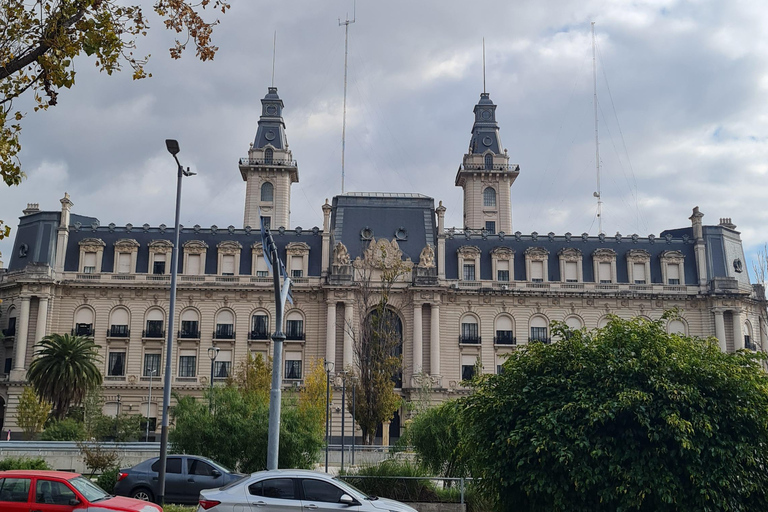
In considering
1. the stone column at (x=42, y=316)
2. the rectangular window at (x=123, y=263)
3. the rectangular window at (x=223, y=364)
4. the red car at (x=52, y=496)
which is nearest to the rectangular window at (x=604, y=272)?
the rectangular window at (x=223, y=364)

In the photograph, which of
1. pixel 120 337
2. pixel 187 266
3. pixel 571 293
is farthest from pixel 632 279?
pixel 120 337

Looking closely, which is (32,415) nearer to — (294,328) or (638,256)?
(294,328)

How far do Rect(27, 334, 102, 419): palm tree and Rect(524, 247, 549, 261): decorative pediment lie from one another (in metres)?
36.2

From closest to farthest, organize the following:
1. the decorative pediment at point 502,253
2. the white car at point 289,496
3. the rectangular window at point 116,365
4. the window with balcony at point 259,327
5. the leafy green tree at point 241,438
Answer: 1. the white car at point 289,496
2. the leafy green tree at point 241,438
3. the rectangular window at point 116,365
4. the window with balcony at point 259,327
5. the decorative pediment at point 502,253

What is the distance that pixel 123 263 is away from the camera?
219 ft

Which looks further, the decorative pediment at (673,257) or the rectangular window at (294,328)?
the decorative pediment at (673,257)

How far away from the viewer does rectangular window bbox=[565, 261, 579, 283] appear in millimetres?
68875

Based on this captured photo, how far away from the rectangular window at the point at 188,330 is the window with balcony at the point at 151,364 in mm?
2693

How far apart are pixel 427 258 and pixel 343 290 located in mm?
7532

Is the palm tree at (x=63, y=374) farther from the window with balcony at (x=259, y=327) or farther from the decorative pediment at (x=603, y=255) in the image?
the decorative pediment at (x=603, y=255)

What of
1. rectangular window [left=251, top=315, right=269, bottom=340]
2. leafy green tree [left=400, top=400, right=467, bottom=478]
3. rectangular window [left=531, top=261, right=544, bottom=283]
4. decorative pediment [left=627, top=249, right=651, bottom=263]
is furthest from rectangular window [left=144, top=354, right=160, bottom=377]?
decorative pediment [left=627, top=249, right=651, bottom=263]

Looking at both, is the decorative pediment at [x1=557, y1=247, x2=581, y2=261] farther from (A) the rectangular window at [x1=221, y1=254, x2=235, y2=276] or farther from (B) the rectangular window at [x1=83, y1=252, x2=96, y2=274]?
(B) the rectangular window at [x1=83, y1=252, x2=96, y2=274]

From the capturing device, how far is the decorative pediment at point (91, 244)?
6631 cm

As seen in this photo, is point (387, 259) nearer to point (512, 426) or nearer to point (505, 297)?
point (505, 297)
